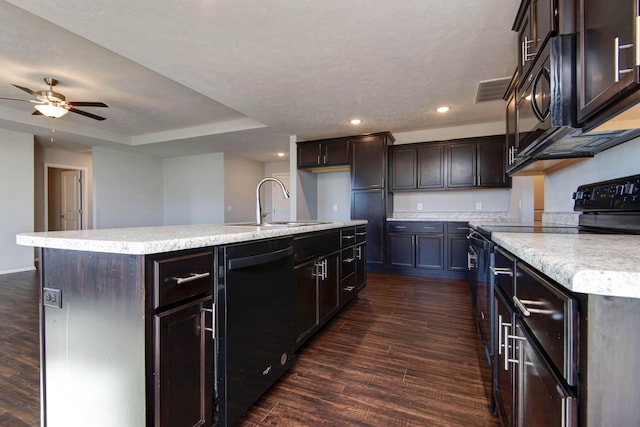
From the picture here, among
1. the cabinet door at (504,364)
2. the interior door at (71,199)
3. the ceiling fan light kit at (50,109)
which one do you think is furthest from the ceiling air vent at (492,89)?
the interior door at (71,199)

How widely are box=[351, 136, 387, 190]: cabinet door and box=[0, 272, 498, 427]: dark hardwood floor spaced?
91.6 inches

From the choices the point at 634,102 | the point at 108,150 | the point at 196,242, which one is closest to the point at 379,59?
the point at 634,102

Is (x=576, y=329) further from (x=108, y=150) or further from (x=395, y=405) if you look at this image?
(x=108, y=150)

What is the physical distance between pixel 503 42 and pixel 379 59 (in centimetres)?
97

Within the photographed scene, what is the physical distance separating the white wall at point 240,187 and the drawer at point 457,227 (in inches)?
191

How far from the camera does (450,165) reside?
4512 mm

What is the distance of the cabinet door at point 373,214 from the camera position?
15.4 feet

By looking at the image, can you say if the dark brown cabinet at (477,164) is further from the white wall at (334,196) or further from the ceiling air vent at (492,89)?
the white wall at (334,196)

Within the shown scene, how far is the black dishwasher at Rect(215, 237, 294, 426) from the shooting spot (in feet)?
4.01

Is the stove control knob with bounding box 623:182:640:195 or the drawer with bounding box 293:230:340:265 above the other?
the stove control knob with bounding box 623:182:640:195

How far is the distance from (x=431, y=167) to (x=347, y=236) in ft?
8.49

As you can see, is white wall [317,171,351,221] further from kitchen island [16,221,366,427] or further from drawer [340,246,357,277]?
kitchen island [16,221,366,427]

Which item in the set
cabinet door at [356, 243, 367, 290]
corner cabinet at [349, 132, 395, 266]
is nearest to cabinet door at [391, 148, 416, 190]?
corner cabinet at [349, 132, 395, 266]

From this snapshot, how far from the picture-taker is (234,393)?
4.17ft
